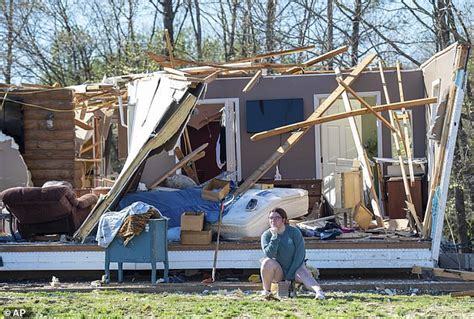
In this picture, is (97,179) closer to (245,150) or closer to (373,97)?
(245,150)

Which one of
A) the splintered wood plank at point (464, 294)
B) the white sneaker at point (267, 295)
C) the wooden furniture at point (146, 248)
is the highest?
the wooden furniture at point (146, 248)

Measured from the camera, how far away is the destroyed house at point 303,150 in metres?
9.89

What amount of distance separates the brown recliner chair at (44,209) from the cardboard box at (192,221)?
150 cm

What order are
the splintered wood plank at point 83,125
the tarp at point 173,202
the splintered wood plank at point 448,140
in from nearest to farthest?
the splintered wood plank at point 448,140
the tarp at point 173,202
the splintered wood plank at point 83,125

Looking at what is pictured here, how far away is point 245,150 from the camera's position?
13.5 metres

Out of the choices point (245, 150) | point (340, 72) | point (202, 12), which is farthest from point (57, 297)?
point (202, 12)

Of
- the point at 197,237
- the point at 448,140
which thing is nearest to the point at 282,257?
the point at 197,237

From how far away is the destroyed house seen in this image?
32.4 ft

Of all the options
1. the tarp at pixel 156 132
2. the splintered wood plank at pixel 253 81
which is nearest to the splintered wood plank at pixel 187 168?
the splintered wood plank at pixel 253 81

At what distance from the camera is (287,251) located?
27.2ft

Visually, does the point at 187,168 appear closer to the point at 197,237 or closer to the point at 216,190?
the point at 216,190

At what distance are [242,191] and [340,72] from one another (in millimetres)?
3409

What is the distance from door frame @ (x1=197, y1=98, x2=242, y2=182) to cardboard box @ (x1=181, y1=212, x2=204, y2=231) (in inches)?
135

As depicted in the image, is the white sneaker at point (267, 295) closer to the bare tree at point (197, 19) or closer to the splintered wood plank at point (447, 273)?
the splintered wood plank at point (447, 273)
